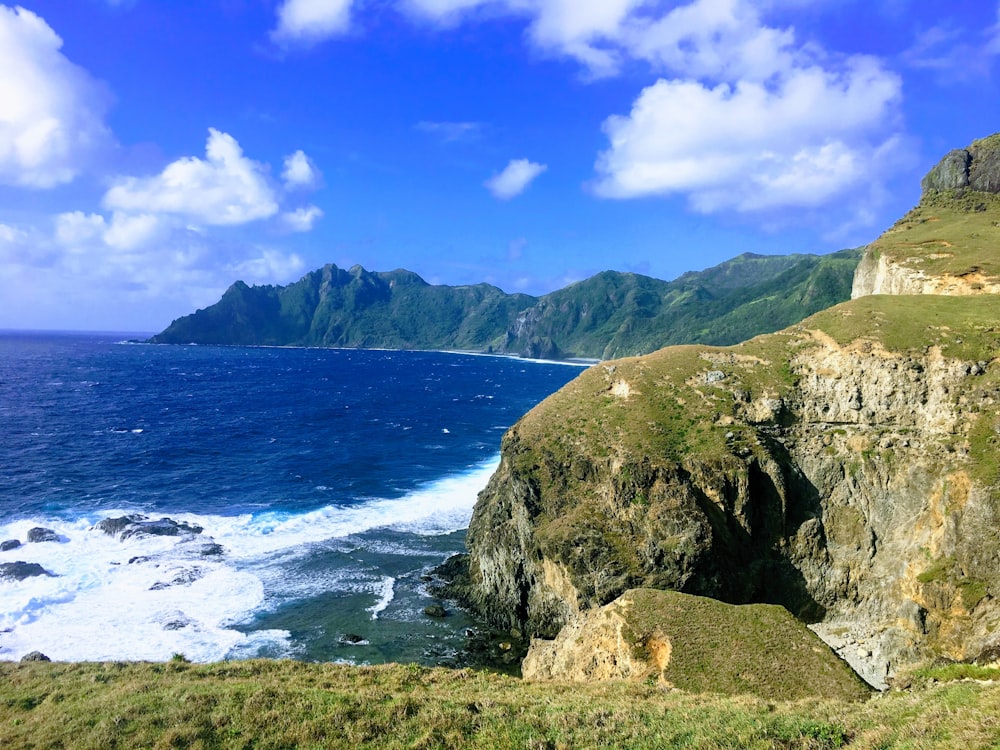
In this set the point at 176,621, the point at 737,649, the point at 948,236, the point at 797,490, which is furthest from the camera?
the point at 948,236

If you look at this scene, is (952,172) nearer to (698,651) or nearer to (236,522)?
(698,651)

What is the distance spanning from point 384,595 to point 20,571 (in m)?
30.0

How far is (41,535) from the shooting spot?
5125 centimetres

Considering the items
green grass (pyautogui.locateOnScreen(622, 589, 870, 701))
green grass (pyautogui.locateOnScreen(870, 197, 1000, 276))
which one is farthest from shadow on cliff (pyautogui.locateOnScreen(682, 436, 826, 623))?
green grass (pyautogui.locateOnScreen(870, 197, 1000, 276))

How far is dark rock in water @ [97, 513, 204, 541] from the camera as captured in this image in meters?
53.5

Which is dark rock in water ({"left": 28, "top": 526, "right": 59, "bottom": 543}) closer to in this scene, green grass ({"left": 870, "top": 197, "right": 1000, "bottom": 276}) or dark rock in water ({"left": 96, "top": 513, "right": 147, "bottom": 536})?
dark rock in water ({"left": 96, "top": 513, "right": 147, "bottom": 536})

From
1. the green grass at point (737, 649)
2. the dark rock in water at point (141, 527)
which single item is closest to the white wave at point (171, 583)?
the dark rock in water at point (141, 527)

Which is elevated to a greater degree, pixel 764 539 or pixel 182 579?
pixel 764 539

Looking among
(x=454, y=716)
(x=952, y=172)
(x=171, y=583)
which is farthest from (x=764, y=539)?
(x=952, y=172)

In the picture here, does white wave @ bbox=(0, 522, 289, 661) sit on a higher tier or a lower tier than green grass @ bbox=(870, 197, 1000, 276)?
lower

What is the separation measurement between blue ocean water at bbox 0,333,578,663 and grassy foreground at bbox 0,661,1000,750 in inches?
634

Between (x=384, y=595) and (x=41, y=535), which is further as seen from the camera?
(x=41, y=535)

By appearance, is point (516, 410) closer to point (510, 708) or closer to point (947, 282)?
point (947, 282)

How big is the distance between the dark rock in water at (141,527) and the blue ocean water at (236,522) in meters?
0.74
